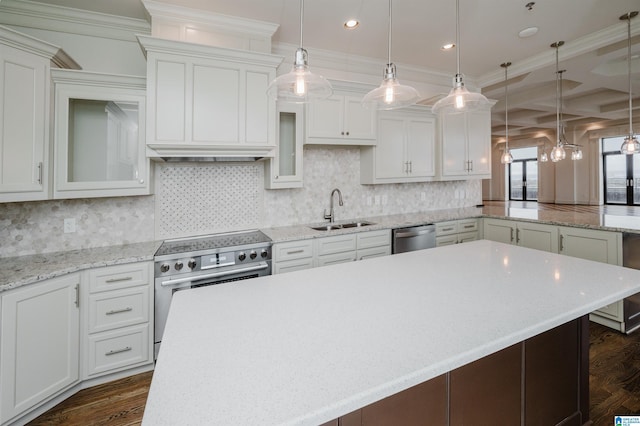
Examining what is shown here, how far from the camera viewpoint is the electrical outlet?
249 cm

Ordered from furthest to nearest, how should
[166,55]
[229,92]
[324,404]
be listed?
[229,92] < [166,55] < [324,404]

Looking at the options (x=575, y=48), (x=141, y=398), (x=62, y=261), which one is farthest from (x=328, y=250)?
(x=575, y=48)

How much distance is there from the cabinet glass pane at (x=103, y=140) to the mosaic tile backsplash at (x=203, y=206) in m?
0.33

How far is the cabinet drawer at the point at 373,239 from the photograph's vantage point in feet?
10.4

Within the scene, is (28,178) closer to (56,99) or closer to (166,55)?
(56,99)

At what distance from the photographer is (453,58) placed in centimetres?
380

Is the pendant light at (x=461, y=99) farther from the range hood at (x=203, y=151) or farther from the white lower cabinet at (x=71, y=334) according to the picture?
the white lower cabinet at (x=71, y=334)

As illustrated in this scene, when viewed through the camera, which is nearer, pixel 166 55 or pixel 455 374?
pixel 455 374

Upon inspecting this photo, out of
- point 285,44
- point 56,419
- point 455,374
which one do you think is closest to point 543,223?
point 455,374

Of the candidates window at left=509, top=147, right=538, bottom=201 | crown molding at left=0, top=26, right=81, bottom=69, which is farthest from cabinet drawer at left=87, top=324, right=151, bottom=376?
window at left=509, top=147, right=538, bottom=201

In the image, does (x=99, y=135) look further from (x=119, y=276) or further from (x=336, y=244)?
(x=336, y=244)

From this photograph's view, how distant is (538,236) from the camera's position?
3.49m

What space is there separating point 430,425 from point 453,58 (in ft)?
13.2

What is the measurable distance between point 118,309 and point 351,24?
10.4 ft
